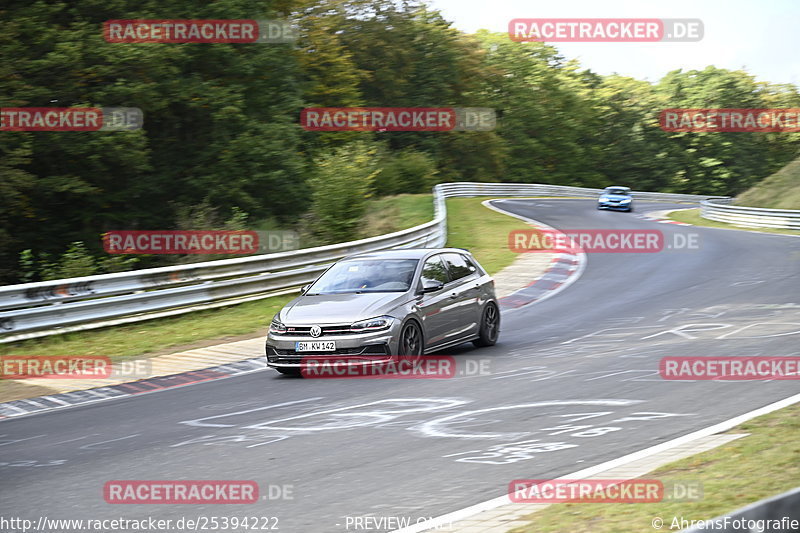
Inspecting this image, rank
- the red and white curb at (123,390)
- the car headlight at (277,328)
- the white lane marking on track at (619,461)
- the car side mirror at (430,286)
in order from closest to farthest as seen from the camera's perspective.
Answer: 1. the white lane marking on track at (619,461)
2. the red and white curb at (123,390)
3. the car headlight at (277,328)
4. the car side mirror at (430,286)

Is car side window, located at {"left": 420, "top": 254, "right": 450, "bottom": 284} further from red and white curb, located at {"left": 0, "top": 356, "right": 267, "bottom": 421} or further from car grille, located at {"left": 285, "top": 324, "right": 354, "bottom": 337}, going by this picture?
red and white curb, located at {"left": 0, "top": 356, "right": 267, "bottom": 421}

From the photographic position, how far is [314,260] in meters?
21.1

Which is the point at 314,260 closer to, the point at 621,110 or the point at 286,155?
the point at 286,155

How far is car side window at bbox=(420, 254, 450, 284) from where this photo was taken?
13251 millimetres

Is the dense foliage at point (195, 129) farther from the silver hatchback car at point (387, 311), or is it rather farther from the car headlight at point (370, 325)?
the car headlight at point (370, 325)

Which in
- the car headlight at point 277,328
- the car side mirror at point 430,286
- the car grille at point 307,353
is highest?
the car side mirror at point 430,286

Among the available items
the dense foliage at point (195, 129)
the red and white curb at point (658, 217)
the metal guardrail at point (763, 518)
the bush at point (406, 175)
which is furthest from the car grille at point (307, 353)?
the bush at point (406, 175)

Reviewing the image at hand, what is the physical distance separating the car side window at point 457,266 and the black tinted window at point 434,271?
200 mm

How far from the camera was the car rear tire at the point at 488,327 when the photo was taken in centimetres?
1408

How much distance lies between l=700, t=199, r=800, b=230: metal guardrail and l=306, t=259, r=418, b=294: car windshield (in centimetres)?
2687

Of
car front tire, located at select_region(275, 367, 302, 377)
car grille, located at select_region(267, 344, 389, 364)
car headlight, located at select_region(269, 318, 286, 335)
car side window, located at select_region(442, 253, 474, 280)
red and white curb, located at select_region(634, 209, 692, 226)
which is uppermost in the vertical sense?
car side window, located at select_region(442, 253, 474, 280)

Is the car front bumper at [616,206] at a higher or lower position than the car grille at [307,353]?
higher

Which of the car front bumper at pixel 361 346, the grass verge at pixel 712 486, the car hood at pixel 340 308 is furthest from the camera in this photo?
the car hood at pixel 340 308

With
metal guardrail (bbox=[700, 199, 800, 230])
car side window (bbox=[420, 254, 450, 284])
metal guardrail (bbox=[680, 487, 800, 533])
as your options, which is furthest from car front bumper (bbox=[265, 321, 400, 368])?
metal guardrail (bbox=[700, 199, 800, 230])
